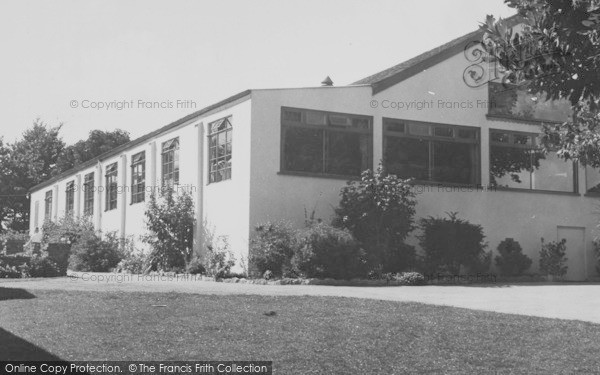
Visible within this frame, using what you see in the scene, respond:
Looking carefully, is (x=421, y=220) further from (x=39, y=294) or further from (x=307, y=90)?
(x=39, y=294)

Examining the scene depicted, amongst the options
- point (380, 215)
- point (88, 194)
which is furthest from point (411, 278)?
point (88, 194)

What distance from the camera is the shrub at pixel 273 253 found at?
2094 cm

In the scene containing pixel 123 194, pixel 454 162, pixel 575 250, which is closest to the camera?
pixel 454 162

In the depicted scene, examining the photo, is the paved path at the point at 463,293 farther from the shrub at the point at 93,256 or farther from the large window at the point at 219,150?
the shrub at the point at 93,256

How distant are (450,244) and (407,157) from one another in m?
3.18

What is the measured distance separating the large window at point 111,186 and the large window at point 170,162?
244 inches

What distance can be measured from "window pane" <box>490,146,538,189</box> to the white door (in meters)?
2.03

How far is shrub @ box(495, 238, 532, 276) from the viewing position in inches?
970

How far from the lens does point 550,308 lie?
1501 cm

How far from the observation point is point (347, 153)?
23984mm

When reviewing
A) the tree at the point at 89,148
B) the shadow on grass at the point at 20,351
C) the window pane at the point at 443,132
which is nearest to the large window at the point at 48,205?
the tree at the point at 89,148

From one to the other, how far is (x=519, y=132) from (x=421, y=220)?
5224mm

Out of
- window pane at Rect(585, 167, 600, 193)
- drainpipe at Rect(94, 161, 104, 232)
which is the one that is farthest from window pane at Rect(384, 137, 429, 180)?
drainpipe at Rect(94, 161, 104, 232)

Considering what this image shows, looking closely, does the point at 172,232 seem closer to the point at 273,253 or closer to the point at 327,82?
the point at 273,253
